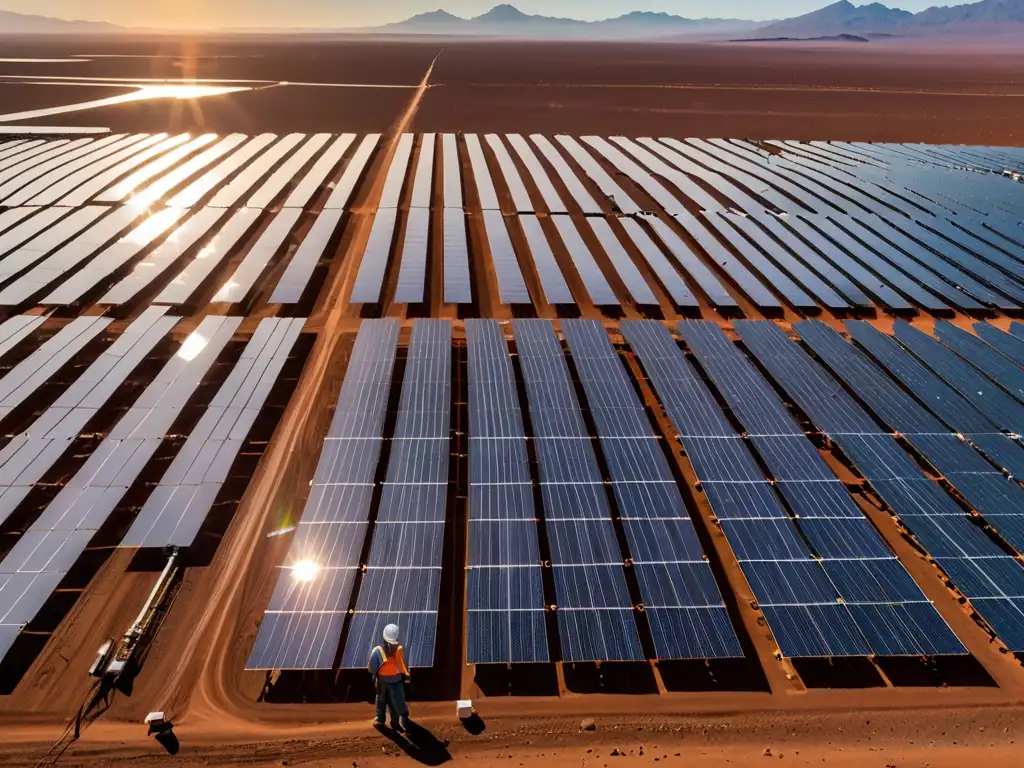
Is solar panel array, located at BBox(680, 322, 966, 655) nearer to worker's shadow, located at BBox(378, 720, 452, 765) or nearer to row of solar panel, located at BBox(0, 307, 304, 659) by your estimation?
worker's shadow, located at BBox(378, 720, 452, 765)

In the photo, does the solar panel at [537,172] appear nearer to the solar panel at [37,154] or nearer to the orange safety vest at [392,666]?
the orange safety vest at [392,666]

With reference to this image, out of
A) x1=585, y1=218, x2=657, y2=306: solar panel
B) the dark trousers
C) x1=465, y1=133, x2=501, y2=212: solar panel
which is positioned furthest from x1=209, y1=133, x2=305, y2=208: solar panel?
the dark trousers

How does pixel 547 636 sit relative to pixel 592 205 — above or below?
below

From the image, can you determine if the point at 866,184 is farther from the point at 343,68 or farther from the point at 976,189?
the point at 343,68

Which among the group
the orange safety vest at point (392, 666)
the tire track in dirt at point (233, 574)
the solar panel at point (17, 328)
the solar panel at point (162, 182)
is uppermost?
the solar panel at point (162, 182)

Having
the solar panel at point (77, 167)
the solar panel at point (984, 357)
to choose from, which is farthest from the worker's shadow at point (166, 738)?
the solar panel at point (77, 167)

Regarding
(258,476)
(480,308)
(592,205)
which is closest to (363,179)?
(592,205)
